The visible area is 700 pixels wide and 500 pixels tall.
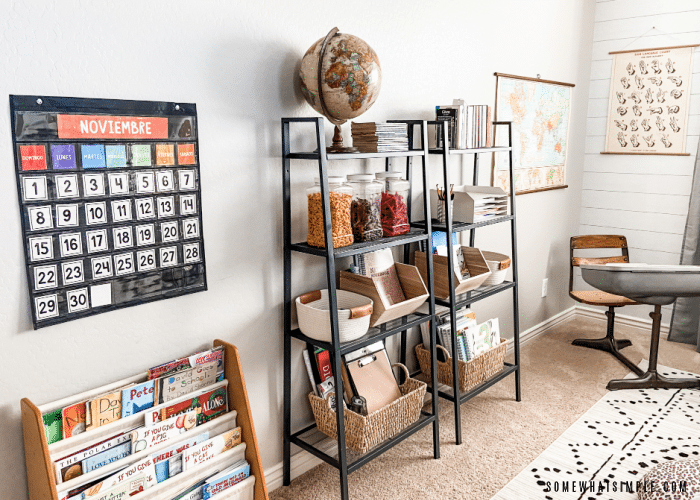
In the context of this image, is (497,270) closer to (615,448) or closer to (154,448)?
(615,448)

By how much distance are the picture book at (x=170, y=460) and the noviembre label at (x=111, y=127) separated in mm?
955

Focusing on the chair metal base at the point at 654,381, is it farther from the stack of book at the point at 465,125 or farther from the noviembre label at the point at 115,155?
the noviembre label at the point at 115,155

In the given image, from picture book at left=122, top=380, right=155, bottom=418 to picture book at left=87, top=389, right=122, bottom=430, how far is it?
0.02 m

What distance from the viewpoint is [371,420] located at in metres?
2.09

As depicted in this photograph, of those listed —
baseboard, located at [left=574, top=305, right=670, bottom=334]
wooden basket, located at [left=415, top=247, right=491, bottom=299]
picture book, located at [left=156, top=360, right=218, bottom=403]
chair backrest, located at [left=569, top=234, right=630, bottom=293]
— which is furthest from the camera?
baseboard, located at [left=574, top=305, right=670, bottom=334]

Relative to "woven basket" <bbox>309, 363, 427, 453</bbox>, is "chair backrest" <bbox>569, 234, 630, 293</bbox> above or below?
above

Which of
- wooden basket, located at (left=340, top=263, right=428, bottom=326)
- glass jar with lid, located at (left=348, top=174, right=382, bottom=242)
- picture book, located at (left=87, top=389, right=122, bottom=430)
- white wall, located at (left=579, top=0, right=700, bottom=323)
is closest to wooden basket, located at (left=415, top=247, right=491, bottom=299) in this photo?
wooden basket, located at (left=340, top=263, right=428, bottom=326)

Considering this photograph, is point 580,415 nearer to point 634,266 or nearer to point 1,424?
point 634,266

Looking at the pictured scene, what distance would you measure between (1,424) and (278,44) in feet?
4.78

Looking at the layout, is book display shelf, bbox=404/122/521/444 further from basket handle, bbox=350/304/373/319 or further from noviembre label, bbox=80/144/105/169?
noviembre label, bbox=80/144/105/169

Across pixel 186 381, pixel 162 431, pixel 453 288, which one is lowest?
pixel 162 431

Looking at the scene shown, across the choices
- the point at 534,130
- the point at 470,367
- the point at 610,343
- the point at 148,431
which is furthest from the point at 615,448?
the point at 148,431

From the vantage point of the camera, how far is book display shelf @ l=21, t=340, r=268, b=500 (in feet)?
4.82

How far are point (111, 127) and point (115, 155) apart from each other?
0.26 feet
